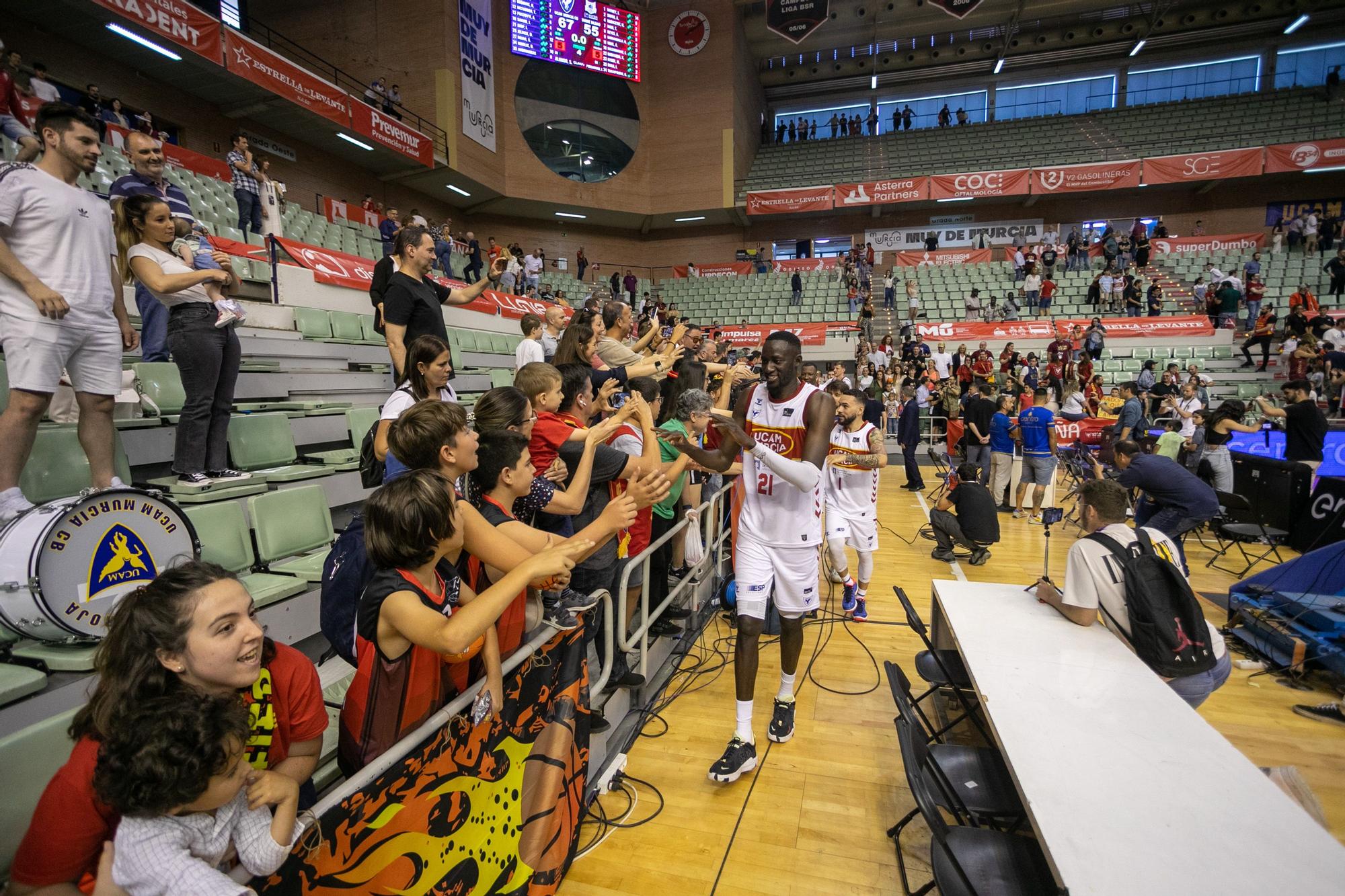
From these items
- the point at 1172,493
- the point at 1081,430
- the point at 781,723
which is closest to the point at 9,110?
the point at 781,723

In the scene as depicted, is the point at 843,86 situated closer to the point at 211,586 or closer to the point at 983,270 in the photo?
the point at 983,270

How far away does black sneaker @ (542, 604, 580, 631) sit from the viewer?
7.34 ft

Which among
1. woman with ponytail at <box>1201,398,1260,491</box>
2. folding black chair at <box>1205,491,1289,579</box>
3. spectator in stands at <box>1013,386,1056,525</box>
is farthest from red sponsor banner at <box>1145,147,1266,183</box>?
folding black chair at <box>1205,491,1289,579</box>

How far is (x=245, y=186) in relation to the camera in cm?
908

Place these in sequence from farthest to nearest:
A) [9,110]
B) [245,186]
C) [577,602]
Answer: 1. [245,186]
2. [9,110]
3. [577,602]

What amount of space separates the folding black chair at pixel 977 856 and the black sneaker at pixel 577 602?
128 centimetres

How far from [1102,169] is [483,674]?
27.3m

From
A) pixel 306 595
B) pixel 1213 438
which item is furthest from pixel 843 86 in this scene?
pixel 306 595

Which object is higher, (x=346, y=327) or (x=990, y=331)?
(x=990, y=331)

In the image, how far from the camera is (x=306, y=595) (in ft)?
9.74

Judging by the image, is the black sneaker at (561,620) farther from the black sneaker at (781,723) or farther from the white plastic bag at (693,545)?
the white plastic bag at (693,545)

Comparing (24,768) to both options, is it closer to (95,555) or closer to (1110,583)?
(95,555)

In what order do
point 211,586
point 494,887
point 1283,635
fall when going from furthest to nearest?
point 1283,635 → point 494,887 → point 211,586

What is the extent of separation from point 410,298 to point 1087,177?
25.9 metres
